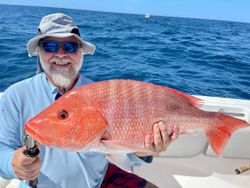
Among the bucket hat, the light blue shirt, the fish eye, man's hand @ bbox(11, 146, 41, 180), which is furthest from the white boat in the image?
the fish eye

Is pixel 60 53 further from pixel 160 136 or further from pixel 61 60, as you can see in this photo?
pixel 160 136

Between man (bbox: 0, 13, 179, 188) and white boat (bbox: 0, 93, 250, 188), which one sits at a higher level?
man (bbox: 0, 13, 179, 188)

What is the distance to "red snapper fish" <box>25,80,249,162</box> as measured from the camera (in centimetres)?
140

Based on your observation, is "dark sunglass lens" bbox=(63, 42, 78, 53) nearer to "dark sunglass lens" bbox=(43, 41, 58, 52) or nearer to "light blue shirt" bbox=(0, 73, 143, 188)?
"dark sunglass lens" bbox=(43, 41, 58, 52)

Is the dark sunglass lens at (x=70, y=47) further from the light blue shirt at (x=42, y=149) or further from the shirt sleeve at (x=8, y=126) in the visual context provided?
the shirt sleeve at (x=8, y=126)

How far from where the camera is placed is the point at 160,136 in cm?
166

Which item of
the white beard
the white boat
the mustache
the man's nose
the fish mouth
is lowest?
the white boat

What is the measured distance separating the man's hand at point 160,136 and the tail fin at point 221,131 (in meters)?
0.21

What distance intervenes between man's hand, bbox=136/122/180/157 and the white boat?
1452 mm

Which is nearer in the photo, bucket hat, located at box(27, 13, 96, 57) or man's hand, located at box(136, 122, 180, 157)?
man's hand, located at box(136, 122, 180, 157)

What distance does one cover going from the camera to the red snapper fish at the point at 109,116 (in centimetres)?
140

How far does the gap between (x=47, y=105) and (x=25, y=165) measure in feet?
1.54

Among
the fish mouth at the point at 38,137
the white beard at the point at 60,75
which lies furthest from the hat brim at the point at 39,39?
the fish mouth at the point at 38,137

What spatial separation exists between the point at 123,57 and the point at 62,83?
8473 millimetres
